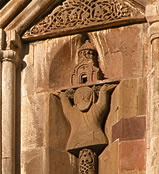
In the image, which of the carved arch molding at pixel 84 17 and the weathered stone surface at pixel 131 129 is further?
the carved arch molding at pixel 84 17

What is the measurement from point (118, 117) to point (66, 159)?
82 cm

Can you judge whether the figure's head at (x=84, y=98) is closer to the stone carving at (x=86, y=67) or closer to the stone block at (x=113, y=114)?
the stone carving at (x=86, y=67)

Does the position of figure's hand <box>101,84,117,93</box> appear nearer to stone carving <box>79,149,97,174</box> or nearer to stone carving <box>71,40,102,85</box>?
stone carving <box>71,40,102,85</box>

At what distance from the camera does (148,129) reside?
583 inches

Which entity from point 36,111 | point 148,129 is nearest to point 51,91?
point 36,111

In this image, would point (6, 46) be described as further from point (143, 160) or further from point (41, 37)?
point (143, 160)

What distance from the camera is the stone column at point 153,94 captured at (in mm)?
14516

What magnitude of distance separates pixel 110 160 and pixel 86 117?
0.62m

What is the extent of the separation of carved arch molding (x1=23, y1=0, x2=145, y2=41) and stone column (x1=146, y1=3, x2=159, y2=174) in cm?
28

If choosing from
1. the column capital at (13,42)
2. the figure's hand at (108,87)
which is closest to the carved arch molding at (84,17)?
the column capital at (13,42)

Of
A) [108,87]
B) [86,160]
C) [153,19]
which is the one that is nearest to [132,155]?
[86,160]

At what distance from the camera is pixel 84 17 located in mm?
15695

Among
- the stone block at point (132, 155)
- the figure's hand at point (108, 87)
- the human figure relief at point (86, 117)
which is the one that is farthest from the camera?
the figure's hand at point (108, 87)

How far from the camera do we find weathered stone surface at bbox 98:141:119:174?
1510 centimetres
